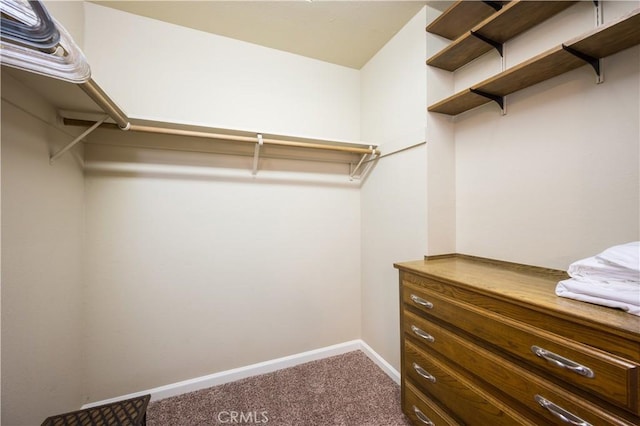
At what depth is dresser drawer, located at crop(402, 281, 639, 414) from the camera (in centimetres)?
60

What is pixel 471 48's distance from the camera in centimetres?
140

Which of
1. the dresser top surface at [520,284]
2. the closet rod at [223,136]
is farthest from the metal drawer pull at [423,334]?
the closet rod at [223,136]

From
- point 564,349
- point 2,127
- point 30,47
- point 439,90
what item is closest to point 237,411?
point 564,349

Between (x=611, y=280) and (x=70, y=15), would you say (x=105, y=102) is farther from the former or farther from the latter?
(x=611, y=280)

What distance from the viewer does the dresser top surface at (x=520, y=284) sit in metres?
0.65

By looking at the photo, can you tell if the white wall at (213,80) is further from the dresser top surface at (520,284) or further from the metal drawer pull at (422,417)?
the metal drawer pull at (422,417)

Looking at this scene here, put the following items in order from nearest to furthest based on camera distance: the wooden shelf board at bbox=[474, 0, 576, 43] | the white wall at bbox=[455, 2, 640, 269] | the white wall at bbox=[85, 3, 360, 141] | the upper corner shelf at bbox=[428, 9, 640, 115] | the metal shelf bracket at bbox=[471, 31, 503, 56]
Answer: the upper corner shelf at bbox=[428, 9, 640, 115]
the white wall at bbox=[455, 2, 640, 269]
the wooden shelf board at bbox=[474, 0, 576, 43]
the metal shelf bracket at bbox=[471, 31, 503, 56]
the white wall at bbox=[85, 3, 360, 141]

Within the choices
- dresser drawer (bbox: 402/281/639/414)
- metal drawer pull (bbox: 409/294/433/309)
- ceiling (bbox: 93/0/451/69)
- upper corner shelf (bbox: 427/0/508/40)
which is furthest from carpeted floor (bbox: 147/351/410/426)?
ceiling (bbox: 93/0/451/69)

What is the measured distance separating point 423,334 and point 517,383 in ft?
1.41

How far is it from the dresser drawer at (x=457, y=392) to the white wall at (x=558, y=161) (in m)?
0.73

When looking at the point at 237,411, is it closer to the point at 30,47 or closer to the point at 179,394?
the point at 179,394

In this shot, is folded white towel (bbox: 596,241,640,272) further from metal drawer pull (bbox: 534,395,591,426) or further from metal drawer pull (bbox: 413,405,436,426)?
metal drawer pull (bbox: 413,405,436,426)

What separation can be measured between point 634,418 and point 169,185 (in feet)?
7.48

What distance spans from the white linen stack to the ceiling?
170cm
